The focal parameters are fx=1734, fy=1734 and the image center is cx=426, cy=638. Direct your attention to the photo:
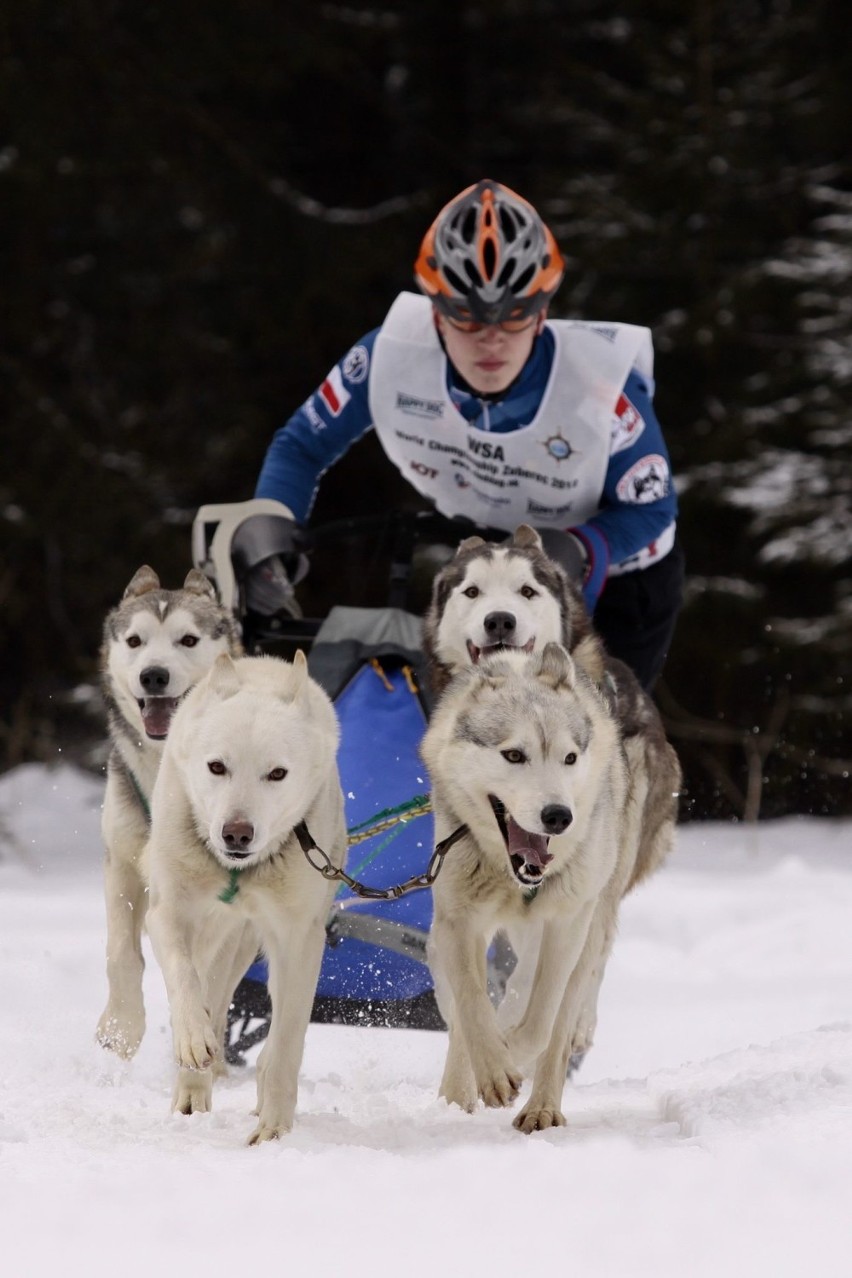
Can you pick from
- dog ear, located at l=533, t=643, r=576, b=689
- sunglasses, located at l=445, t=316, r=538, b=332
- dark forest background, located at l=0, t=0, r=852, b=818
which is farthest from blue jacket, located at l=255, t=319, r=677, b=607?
dark forest background, located at l=0, t=0, r=852, b=818

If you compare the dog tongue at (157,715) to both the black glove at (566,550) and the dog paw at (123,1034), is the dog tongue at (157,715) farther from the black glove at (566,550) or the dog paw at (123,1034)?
the black glove at (566,550)

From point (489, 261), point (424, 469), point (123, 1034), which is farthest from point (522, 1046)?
point (489, 261)

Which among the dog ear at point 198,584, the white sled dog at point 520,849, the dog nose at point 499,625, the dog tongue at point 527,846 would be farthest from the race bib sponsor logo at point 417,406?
the dog tongue at point 527,846

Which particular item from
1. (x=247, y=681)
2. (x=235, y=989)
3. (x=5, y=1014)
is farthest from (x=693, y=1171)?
(x=5, y=1014)

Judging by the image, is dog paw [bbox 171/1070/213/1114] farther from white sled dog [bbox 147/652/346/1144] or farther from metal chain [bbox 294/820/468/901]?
metal chain [bbox 294/820/468/901]

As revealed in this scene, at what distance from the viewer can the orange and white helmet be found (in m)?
3.73

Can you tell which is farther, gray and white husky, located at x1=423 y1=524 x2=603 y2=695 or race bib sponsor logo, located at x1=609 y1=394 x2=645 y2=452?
race bib sponsor logo, located at x1=609 y1=394 x2=645 y2=452

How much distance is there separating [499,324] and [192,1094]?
1759 mm

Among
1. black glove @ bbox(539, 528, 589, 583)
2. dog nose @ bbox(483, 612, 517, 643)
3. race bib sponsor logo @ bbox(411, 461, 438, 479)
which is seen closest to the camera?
dog nose @ bbox(483, 612, 517, 643)

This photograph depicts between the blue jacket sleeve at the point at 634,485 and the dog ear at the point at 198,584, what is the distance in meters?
0.83

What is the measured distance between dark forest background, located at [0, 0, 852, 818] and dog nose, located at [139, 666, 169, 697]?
5.46 meters

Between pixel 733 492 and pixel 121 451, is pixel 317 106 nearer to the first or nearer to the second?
pixel 121 451

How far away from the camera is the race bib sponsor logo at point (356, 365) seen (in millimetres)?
4098

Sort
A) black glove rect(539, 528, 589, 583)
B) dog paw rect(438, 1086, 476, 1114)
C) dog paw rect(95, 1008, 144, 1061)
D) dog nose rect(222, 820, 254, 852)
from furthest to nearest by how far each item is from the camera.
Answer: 1. black glove rect(539, 528, 589, 583)
2. dog paw rect(95, 1008, 144, 1061)
3. dog paw rect(438, 1086, 476, 1114)
4. dog nose rect(222, 820, 254, 852)
